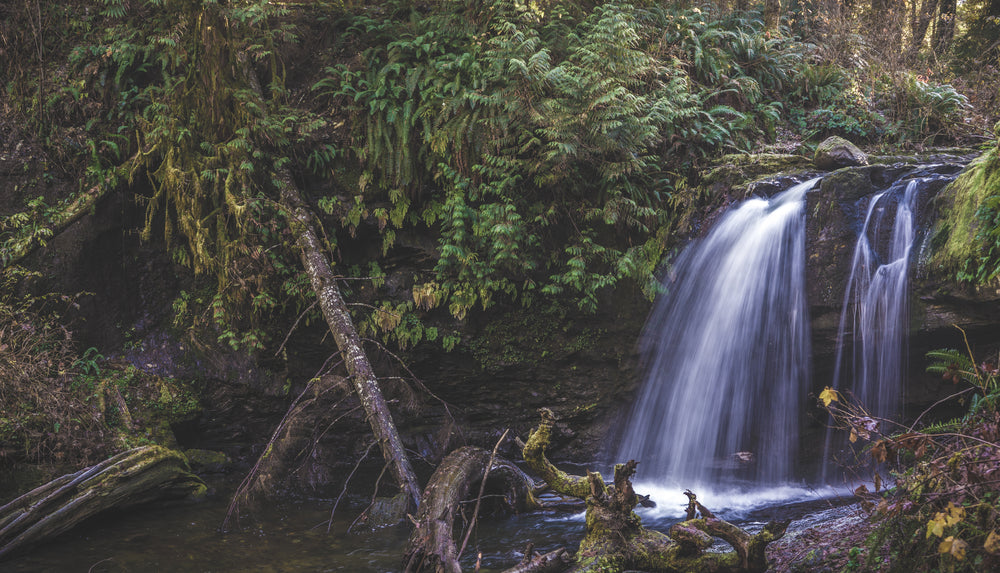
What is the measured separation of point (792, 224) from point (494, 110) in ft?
12.3

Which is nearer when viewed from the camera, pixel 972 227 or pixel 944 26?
pixel 972 227

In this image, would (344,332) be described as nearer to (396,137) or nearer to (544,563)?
(396,137)

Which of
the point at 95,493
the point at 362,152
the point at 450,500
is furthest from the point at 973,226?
the point at 95,493

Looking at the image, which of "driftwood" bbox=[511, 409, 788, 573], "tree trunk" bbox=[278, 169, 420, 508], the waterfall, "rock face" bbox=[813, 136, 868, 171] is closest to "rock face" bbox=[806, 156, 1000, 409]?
the waterfall

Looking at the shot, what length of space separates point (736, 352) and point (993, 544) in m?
3.85

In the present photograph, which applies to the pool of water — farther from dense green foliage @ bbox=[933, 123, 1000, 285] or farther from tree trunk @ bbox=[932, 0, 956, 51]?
tree trunk @ bbox=[932, 0, 956, 51]

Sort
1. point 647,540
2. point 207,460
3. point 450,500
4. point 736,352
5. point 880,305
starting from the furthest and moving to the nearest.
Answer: point 207,460, point 736,352, point 880,305, point 450,500, point 647,540

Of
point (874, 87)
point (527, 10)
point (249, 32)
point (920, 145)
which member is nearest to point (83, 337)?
point (249, 32)

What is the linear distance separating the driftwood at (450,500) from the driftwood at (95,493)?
3056 millimetres

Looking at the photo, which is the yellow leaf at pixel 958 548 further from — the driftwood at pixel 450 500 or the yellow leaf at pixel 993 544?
the driftwood at pixel 450 500

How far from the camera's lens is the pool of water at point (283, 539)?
471 cm

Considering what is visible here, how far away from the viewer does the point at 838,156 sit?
22.3 feet

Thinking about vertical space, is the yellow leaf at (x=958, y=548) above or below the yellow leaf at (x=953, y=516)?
below

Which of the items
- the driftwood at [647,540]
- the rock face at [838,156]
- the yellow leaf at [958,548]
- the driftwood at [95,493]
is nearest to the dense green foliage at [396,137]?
the rock face at [838,156]
